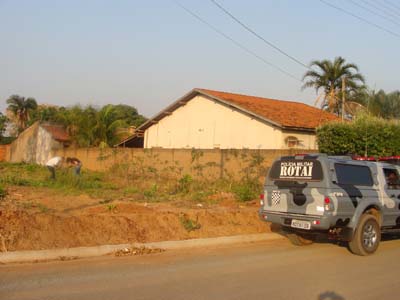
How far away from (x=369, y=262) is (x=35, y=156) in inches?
1367

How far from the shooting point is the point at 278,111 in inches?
1048

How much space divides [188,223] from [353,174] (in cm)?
384

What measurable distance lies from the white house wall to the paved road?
607 inches

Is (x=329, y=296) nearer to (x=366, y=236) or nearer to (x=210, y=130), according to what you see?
(x=366, y=236)

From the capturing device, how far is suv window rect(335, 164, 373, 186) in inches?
371

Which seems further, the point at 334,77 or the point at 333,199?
the point at 334,77

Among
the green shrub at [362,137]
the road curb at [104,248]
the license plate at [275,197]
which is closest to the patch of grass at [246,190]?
the road curb at [104,248]

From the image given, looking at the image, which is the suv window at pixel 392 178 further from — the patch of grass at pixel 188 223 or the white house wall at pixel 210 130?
the white house wall at pixel 210 130

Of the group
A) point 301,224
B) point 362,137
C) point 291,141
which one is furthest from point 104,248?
point 291,141

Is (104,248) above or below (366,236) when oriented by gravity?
below

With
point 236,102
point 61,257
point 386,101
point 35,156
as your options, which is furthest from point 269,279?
point 35,156

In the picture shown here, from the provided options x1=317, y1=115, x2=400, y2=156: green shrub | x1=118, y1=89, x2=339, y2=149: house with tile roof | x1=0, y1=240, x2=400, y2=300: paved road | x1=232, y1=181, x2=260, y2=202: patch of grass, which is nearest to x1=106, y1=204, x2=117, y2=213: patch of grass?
x1=0, y1=240, x2=400, y2=300: paved road

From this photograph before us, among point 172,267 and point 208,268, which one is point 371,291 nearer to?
point 208,268

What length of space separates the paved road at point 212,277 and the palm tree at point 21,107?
6407 centimetres
